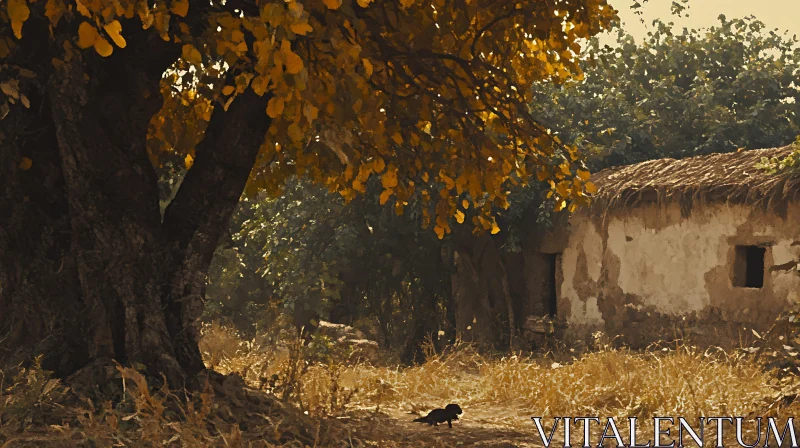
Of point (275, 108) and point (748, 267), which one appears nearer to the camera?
point (275, 108)

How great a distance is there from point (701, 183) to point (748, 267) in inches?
55.2

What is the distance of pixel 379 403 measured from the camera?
785 cm

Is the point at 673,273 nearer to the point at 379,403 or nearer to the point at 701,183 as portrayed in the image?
the point at 701,183

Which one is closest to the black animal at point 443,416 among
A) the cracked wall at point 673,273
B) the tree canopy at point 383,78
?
the tree canopy at point 383,78

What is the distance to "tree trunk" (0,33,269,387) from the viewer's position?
19.3 ft

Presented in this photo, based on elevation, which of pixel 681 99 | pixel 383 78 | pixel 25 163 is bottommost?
pixel 25 163

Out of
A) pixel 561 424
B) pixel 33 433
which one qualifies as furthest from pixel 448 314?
pixel 33 433

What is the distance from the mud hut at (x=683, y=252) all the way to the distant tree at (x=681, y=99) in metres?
1.84

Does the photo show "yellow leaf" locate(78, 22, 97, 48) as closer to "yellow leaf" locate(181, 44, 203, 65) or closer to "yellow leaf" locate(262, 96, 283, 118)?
"yellow leaf" locate(181, 44, 203, 65)

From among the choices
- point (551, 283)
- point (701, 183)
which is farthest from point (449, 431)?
point (551, 283)

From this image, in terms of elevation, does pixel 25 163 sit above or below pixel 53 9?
below

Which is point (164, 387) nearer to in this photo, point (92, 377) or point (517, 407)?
point (92, 377)

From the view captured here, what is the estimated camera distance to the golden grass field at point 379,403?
5.14m

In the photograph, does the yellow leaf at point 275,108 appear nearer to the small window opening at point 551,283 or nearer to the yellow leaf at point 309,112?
the yellow leaf at point 309,112
